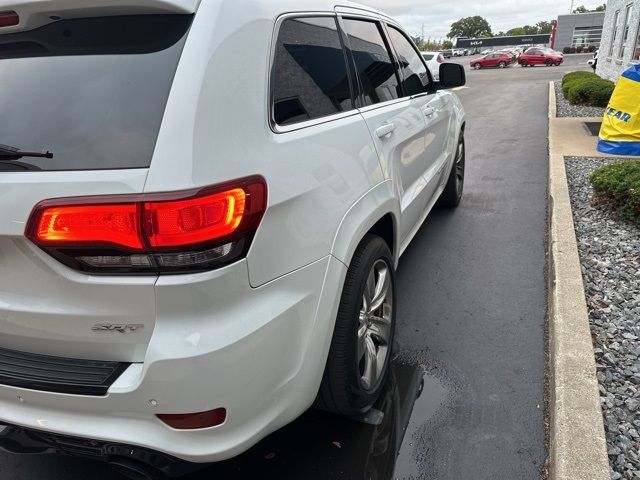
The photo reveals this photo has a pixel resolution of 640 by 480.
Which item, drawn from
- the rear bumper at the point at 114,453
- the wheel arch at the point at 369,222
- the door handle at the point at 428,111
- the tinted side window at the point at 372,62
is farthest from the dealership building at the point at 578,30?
the rear bumper at the point at 114,453

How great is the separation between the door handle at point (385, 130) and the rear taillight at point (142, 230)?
4.20ft

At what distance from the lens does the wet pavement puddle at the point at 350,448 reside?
7.53 feet

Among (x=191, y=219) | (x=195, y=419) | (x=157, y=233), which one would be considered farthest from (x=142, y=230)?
(x=195, y=419)

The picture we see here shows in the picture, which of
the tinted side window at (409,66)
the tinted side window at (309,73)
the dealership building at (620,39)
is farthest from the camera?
the dealership building at (620,39)

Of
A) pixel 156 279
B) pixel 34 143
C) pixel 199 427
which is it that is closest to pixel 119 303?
pixel 156 279

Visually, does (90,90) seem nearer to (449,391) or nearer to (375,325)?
(375,325)

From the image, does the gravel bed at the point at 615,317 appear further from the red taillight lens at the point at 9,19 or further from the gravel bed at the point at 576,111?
the gravel bed at the point at 576,111

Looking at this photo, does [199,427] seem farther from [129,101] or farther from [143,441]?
[129,101]

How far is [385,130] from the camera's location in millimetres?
2723

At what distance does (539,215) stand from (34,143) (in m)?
5.10

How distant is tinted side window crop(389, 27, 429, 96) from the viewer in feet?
12.0

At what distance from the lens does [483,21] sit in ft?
419

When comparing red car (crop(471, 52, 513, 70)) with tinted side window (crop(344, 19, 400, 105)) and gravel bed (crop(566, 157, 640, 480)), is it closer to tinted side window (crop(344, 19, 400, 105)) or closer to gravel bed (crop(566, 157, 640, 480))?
gravel bed (crop(566, 157, 640, 480))

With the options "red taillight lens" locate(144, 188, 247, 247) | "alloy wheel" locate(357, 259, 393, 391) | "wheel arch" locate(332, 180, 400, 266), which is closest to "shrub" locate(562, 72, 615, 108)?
"wheel arch" locate(332, 180, 400, 266)
